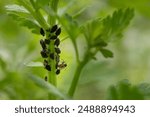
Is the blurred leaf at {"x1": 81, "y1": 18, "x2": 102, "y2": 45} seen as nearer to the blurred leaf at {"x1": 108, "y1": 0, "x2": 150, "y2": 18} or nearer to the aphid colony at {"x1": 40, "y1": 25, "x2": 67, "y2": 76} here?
the aphid colony at {"x1": 40, "y1": 25, "x2": 67, "y2": 76}

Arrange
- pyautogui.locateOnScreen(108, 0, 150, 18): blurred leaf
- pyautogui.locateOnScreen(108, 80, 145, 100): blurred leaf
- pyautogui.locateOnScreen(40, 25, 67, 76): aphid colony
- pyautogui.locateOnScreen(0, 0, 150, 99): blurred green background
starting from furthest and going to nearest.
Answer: pyautogui.locateOnScreen(108, 0, 150, 18): blurred leaf
pyautogui.locateOnScreen(0, 0, 150, 99): blurred green background
pyautogui.locateOnScreen(40, 25, 67, 76): aphid colony
pyautogui.locateOnScreen(108, 80, 145, 100): blurred leaf

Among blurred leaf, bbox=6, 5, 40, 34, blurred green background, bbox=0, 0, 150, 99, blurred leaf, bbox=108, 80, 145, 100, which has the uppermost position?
blurred green background, bbox=0, 0, 150, 99

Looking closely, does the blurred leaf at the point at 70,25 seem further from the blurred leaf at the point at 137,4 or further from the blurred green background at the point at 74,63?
the blurred leaf at the point at 137,4

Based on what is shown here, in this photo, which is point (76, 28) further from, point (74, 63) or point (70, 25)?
point (74, 63)

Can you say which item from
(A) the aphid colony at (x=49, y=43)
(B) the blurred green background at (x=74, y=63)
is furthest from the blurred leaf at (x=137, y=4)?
Result: (A) the aphid colony at (x=49, y=43)

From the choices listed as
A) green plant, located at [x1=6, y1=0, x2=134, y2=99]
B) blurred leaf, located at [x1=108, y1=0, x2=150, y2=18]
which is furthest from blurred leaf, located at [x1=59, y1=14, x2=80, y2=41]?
blurred leaf, located at [x1=108, y1=0, x2=150, y2=18]

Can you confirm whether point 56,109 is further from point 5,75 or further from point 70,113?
point 5,75

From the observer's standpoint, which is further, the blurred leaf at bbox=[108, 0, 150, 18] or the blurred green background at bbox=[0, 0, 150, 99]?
the blurred leaf at bbox=[108, 0, 150, 18]

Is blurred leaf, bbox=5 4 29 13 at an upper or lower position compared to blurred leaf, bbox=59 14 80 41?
upper

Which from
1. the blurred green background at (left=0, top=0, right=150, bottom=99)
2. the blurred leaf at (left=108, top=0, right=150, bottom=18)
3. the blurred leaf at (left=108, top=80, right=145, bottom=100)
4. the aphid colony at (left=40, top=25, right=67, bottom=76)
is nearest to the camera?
the blurred leaf at (left=108, top=80, right=145, bottom=100)
